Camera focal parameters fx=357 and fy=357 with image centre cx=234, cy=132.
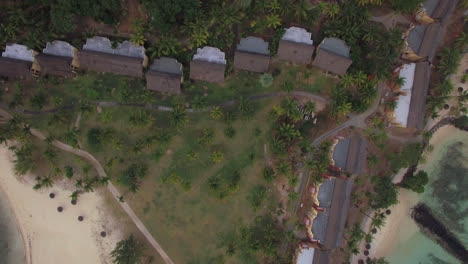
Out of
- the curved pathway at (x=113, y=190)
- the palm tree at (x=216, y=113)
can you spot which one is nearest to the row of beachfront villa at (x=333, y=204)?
the palm tree at (x=216, y=113)

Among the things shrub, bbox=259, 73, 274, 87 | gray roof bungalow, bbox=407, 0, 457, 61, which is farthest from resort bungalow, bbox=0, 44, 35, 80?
gray roof bungalow, bbox=407, 0, 457, 61

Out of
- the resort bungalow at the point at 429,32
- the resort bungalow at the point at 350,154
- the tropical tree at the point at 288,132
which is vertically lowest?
the resort bungalow at the point at 350,154

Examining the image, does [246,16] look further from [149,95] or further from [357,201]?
[357,201]

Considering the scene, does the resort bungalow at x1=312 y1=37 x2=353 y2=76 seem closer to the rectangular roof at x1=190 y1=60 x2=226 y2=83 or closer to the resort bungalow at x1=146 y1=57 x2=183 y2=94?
the rectangular roof at x1=190 y1=60 x2=226 y2=83

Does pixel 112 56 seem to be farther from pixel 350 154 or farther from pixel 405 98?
pixel 405 98

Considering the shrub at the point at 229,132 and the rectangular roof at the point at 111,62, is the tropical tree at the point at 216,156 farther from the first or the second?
the rectangular roof at the point at 111,62

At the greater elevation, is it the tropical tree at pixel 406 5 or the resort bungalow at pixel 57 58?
the tropical tree at pixel 406 5
